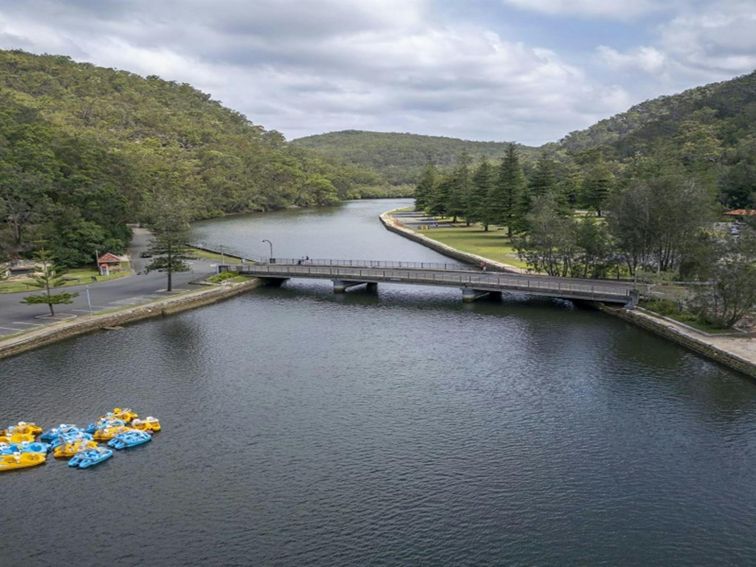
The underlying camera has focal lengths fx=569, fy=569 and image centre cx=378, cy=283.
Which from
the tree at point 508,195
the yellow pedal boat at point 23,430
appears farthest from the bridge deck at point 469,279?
the yellow pedal boat at point 23,430

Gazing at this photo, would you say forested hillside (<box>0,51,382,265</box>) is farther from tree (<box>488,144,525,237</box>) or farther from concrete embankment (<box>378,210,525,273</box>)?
tree (<box>488,144,525,237</box>)

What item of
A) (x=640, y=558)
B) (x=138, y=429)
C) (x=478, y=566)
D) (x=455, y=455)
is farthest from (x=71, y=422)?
(x=640, y=558)

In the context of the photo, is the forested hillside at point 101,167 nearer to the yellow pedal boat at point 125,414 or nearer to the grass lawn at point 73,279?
the grass lawn at point 73,279

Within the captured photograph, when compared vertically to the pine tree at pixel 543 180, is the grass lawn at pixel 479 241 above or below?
below

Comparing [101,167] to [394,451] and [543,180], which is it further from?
[394,451]

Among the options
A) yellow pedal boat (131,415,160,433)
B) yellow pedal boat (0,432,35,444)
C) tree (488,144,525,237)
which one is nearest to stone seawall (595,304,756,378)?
yellow pedal boat (131,415,160,433)
